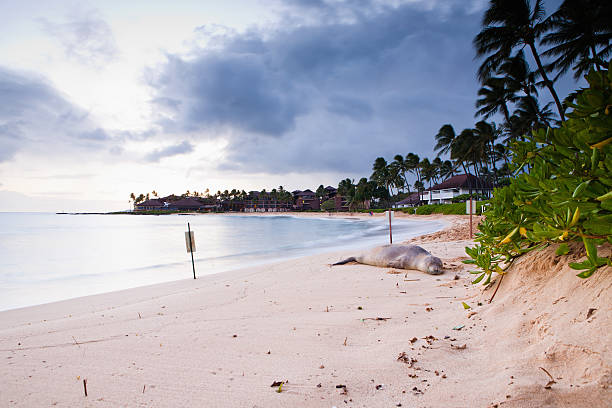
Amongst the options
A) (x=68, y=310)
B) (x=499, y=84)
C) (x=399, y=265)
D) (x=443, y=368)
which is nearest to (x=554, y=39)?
(x=499, y=84)

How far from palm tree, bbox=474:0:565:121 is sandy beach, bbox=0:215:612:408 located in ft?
73.6

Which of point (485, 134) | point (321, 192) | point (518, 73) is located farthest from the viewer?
point (321, 192)

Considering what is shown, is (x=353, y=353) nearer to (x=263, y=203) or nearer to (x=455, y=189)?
(x=455, y=189)

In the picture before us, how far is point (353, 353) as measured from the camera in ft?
7.89

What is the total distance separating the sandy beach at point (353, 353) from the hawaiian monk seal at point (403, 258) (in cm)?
180

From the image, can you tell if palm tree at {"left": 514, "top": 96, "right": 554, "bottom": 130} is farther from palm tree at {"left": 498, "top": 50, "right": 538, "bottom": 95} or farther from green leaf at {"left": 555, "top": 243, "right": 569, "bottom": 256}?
green leaf at {"left": 555, "top": 243, "right": 569, "bottom": 256}

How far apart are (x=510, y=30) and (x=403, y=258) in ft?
70.8

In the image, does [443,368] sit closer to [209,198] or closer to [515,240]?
[515,240]

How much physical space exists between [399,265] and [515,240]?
388 cm

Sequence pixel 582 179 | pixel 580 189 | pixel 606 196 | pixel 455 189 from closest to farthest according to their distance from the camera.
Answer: pixel 606 196 < pixel 580 189 < pixel 582 179 < pixel 455 189

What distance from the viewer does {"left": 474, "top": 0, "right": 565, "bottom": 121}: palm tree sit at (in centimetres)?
1975

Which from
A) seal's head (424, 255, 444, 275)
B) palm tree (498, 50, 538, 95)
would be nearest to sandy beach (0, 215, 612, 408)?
seal's head (424, 255, 444, 275)

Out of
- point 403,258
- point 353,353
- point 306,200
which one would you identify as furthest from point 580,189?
point 306,200

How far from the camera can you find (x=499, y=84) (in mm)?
26734
